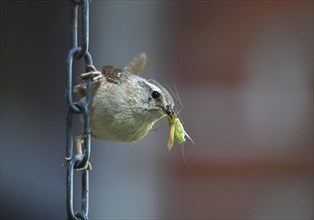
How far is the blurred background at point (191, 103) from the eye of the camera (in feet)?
13.6

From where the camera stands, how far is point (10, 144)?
4.09 m

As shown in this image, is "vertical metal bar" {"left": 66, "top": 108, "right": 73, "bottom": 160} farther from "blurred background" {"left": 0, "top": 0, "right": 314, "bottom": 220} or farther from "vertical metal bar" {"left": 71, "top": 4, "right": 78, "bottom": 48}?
"blurred background" {"left": 0, "top": 0, "right": 314, "bottom": 220}

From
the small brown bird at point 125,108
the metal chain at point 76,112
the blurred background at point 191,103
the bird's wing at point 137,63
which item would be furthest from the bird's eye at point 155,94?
the blurred background at point 191,103

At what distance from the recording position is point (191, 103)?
4.36 meters

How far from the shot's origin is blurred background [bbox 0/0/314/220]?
415 centimetres

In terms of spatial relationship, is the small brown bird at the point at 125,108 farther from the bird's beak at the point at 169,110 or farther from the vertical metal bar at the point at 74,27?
the vertical metal bar at the point at 74,27

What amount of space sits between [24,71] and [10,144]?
1.74ft

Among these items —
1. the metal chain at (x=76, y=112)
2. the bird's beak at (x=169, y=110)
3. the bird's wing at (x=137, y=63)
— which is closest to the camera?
the metal chain at (x=76, y=112)

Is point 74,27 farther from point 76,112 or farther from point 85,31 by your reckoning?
point 76,112

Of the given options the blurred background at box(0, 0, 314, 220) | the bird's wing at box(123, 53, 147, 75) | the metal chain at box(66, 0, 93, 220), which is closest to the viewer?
the metal chain at box(66, 0, 93, 220)

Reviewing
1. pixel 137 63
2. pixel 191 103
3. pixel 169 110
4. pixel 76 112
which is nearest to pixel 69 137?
pixel 76 112

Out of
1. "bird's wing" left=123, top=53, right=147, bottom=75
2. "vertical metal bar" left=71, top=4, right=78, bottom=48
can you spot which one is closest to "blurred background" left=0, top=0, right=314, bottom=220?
"bird's wing" left=123, top=53, right=147, bottom=75

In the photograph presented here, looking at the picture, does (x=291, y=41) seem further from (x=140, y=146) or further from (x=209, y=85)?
(x=140, y=146)

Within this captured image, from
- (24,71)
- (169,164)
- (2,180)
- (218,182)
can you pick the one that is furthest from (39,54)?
(218,182)
